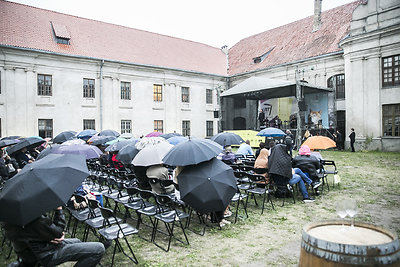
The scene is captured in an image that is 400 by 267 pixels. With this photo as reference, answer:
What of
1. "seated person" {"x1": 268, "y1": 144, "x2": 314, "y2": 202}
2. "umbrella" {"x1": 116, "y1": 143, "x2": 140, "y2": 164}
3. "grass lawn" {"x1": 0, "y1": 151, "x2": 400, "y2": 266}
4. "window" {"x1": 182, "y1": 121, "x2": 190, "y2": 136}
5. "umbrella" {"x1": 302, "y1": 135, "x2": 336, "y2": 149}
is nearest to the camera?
"grass lawn" {"x1": 0, "y1": 151, "x2": 400, "y2": 266}

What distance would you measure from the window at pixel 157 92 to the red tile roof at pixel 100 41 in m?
2.21

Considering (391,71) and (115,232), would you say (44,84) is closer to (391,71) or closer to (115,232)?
(115,232)

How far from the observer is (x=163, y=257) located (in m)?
4.60

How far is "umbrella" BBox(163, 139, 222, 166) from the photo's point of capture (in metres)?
5.43

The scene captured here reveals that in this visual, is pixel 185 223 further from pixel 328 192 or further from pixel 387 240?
pixel 328 192

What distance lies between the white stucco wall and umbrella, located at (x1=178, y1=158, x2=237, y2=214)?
2106 centimetres

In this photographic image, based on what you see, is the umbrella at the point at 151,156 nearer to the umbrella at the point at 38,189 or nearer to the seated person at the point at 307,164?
the umbrella at the point at 38,189

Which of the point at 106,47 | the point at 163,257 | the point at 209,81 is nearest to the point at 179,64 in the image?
the point at 209,81

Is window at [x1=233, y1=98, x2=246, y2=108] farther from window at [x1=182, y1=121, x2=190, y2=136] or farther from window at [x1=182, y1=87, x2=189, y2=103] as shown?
window at [x1=182, y1=121, x2=190, y2=136]

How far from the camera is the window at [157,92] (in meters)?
28.4

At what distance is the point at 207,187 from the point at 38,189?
283 centimetres

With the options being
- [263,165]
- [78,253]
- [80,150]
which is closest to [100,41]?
[80,150]

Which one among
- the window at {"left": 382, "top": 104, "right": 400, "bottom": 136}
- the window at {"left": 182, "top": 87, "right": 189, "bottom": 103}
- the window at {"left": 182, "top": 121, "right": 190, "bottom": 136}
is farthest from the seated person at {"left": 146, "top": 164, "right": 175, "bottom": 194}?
the window at {"left": 182, "top": 87, "right": 189, "bottom": 103}

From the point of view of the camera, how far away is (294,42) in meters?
28.2
